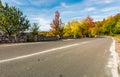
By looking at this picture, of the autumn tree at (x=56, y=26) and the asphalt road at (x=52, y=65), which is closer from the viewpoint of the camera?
the asphalt road at (x=52, y=65)

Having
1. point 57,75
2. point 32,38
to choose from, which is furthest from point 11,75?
point 32,38

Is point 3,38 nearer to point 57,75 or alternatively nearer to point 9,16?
point 9,16

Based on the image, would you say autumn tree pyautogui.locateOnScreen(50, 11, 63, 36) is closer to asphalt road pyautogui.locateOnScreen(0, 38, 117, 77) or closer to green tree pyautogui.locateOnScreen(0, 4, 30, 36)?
green tree pyautogui.locateOnScreen(0, 4, 30, 36)

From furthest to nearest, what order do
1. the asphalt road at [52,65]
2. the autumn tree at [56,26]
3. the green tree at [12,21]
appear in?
the autumn tree at [56,26]
the green tree at [12,21]
the asphalt road at [52,65]

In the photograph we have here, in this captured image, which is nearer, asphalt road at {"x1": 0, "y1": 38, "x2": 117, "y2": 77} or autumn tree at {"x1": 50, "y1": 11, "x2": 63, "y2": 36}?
asphalt road at {"x1": 0, "y1": 38, "x2": 117, "y2": 77}

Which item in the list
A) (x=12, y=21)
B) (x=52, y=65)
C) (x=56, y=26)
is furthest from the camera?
(x=56, y=26)

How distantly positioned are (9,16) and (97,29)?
110 m

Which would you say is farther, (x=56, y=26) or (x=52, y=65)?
(x=56, y=26)

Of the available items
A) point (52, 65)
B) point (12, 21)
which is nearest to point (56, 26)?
point (12, 21)

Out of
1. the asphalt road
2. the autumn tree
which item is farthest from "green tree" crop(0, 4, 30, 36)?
the asphalt road

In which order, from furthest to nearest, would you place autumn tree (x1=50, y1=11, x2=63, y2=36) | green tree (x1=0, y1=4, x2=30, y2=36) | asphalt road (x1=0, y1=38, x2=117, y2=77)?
autumn tree (x1=50, y1=11, x2=63, y2=36)
green tree (x1=0, y1=4, x2=30, y2=36)
asphalt road (x1=0, y1=38, x2=117, y2=77)

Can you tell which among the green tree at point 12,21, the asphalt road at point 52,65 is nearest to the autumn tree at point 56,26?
the green tree at point 12,21

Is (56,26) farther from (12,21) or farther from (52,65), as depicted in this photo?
(52,65)

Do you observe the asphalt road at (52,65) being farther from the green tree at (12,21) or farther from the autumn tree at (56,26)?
the autumn tree at (56,26)
